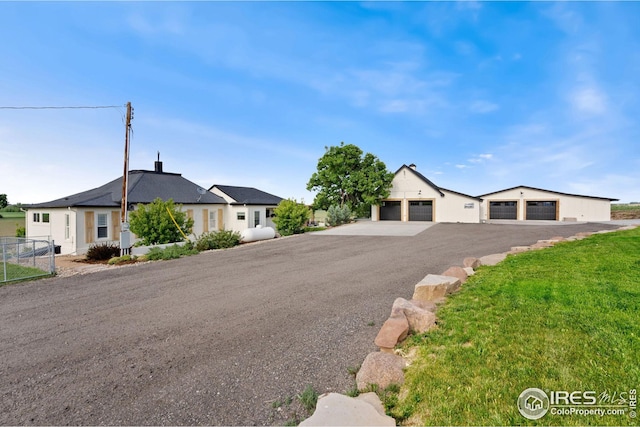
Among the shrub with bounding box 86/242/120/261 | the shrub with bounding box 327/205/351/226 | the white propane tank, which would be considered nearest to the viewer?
the shrub with bounding box 86/242/120/261

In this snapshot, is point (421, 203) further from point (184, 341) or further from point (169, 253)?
point (184, 341)

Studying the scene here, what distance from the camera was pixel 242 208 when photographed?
2342cm

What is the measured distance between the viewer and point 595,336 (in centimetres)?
328

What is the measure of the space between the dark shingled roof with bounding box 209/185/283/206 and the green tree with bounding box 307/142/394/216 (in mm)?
4843

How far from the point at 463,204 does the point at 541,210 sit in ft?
35.2

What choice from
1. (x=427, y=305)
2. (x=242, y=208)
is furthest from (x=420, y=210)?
(x=427, y=305)

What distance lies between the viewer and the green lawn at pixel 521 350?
241 centimetres

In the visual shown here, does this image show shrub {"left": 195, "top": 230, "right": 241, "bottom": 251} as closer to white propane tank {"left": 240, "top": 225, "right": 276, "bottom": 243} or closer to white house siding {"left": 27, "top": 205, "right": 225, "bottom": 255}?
white house siding {"left": 27, "top": 205, "right": 225, "bottom": 255}

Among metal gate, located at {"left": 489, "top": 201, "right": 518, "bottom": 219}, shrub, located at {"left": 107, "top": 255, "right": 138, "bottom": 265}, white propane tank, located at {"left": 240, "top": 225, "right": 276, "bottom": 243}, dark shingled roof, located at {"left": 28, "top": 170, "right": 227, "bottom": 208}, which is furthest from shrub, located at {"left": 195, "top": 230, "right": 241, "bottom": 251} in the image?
metal gate, located at {"left": 489, "top": 201, "right": 518, "bottom": 219}

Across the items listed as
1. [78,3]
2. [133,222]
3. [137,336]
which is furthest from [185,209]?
[137,336]

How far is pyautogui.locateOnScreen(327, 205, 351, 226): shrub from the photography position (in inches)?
1045

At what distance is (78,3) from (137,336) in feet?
39.5

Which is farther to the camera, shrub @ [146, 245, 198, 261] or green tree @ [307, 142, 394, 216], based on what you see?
green tree @ [307, 142, 394, 216]

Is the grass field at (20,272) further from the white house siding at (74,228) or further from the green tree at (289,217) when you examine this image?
the green tree at (289,217)
